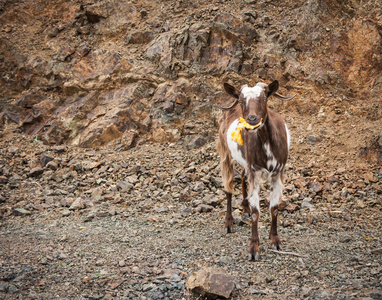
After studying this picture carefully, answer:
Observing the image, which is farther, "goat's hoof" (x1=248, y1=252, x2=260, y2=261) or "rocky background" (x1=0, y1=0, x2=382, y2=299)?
"goat's hoof" (x1=248, y1=252, x2=260, y2=261)

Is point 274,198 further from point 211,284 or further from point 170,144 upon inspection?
point 170,144

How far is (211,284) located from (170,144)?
22.4 feet

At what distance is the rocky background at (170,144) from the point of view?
168 inches

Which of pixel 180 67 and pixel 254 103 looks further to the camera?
pixel 180 67

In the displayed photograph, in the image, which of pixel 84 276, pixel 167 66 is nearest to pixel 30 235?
pixel 84 276

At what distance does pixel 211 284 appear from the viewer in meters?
3.48

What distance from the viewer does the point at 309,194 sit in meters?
7.12

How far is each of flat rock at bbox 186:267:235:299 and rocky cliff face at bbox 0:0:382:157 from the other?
639cm

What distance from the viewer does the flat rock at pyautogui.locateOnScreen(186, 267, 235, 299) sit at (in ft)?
11.3

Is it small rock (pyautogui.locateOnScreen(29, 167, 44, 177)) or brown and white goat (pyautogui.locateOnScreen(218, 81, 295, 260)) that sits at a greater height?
brown and white goat (pyautogui.locateOnScreen(218, 81, 295, 260))

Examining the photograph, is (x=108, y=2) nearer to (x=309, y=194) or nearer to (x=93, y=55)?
(x=93, y=55)

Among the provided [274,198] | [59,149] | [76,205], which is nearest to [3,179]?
[59,149]

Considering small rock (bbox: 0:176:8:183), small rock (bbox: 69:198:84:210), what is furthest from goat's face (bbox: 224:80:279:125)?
small rock (bbox: 0:176:8:183)

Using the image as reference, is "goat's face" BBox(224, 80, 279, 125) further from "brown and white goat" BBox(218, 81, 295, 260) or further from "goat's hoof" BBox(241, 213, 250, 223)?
"goat's hoof" BBox(241, 213, 250, 223)
